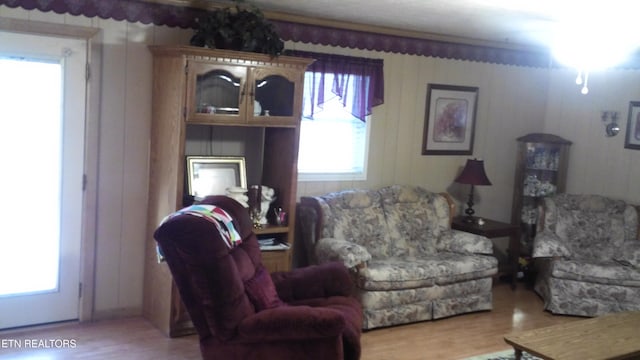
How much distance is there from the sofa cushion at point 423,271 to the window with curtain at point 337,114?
3.09 feet

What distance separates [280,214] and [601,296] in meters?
2.71

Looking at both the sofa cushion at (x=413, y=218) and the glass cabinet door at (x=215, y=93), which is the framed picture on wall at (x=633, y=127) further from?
the glass cabinet door at (x=215, y=93)

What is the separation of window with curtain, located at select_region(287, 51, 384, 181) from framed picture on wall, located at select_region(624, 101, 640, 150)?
2372 millimetres

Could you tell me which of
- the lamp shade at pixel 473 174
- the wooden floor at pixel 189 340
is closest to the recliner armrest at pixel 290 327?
the wooden floor at pixel 189 340

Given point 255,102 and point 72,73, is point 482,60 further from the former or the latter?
point 72,73

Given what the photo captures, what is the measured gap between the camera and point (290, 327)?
296cm

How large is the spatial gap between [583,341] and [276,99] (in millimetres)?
2465

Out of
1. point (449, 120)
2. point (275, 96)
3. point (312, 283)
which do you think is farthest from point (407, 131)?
point (312, 283)

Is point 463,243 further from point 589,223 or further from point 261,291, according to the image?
point 261,291

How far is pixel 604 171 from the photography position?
5945 mm

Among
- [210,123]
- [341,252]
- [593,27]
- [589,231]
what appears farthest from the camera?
[589,231]

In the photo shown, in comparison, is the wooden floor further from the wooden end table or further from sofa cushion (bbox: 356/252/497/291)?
the wooden end table

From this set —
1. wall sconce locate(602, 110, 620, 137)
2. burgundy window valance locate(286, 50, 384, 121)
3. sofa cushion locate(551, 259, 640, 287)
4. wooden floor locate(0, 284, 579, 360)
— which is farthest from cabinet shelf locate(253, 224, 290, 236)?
wall sconce locate(602, 110, 620, 137)

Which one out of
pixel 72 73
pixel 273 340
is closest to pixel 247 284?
pixel 273 340
